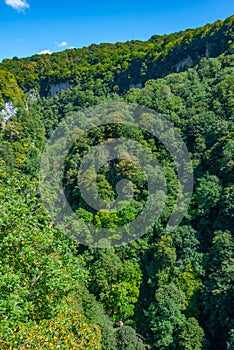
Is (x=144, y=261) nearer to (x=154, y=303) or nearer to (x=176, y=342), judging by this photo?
(x=154, y=303)

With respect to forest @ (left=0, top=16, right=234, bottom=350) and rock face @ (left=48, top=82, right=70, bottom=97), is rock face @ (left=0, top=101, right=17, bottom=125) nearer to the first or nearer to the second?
forest @ (left=0, top=16, right=234, bottom=350)

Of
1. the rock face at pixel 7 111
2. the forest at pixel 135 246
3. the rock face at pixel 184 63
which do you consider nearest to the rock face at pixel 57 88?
the rock face at pixel 7 111

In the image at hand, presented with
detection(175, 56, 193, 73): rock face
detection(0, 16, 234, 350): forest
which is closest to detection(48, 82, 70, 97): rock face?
detection(0, 16, 234, 350): forest

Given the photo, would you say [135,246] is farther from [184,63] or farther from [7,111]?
[184,63]

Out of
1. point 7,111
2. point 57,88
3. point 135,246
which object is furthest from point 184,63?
point 135,246

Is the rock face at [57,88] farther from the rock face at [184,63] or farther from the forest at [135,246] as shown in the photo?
the rock face at [184,63]

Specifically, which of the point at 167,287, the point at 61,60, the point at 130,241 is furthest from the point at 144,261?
the point at 61,60
